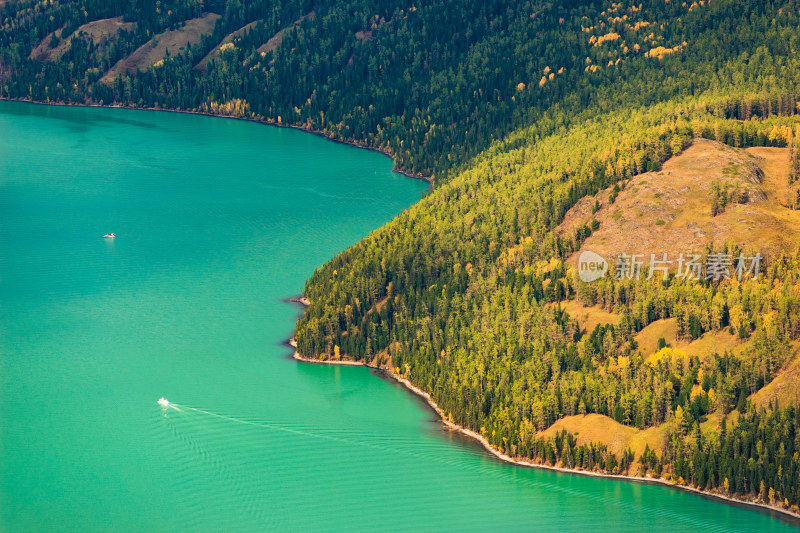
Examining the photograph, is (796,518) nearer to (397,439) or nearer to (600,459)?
(600,459)

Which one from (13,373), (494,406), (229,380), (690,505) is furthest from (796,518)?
(13,373)

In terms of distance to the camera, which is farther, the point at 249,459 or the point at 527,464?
the point at 249,459

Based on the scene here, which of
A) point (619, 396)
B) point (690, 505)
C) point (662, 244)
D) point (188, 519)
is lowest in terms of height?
point (188, 519)

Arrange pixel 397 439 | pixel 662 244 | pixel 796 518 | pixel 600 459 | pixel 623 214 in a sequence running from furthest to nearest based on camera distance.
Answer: pixel 623 214, pixel 662 244, pixel 397 439, pixel 600 459, pixel 796 518

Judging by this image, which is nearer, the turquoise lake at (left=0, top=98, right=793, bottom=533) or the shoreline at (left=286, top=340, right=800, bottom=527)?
the shoreline at (left=286, top=340, right=800, bottom=527)

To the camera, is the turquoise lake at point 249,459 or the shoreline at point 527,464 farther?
the turquoise lake at point 249,459

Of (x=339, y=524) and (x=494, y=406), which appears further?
(x=494, y=406)

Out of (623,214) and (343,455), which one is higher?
(623,214)

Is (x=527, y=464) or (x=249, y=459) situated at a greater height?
(x=527, y=464)
